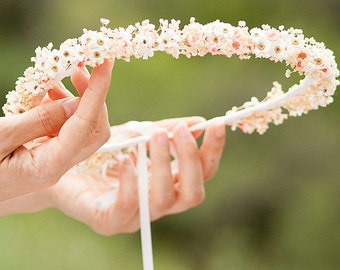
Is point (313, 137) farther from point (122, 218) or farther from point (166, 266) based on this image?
point (122, 218)

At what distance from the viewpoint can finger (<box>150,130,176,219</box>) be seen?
112 cm

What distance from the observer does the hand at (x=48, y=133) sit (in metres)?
0.79

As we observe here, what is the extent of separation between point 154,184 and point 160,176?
0.06 feet

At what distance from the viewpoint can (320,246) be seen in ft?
7.91

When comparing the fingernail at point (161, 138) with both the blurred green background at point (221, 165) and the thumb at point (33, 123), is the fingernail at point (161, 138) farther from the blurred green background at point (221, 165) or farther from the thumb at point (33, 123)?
the blurred green background at point (221, 165)

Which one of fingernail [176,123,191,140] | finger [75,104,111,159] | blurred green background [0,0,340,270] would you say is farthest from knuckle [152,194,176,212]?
blurred green background [0,0,340,270]

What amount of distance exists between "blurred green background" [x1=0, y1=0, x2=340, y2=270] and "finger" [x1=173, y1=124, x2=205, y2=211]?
127 cm

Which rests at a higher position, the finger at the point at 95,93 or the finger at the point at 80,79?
the finger at the point at 80,79

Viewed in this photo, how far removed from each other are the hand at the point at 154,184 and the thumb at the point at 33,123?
0.31m

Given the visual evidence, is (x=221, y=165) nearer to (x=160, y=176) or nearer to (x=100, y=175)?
(x=100, y=175)

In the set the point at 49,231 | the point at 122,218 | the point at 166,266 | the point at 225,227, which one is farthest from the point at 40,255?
the point at 122,218

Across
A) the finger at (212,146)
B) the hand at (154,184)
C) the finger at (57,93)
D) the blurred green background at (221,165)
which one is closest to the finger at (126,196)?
the hand at (154,184)

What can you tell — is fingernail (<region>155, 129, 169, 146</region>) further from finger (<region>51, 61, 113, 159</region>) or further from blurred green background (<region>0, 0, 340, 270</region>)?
blurred green background (<region>0, 0, 340, 270</region>)

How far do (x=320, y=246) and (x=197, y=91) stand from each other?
0.66m
